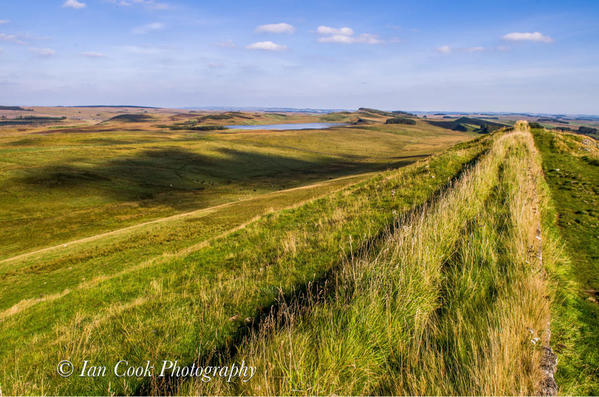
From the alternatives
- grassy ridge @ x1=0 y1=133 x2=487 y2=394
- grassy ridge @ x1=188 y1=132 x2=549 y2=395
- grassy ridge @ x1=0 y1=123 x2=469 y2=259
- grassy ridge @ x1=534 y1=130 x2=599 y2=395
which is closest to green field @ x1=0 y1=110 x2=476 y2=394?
grassy ridge @ x1=0 y1=133 x2=487 y2=394

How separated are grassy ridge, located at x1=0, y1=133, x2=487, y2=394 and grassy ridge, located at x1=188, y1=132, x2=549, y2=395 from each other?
1658mm

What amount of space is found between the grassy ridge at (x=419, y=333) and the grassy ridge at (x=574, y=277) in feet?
1.76

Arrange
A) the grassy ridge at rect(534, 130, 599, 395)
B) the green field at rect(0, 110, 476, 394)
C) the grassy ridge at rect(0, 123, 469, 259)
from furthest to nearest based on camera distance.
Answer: the grassy ridge at rect(0, 123, 469, 259) → the green field at rect(0, 110, 476, 394) → the grassy ridge at rect(534, 130, 599, 395)

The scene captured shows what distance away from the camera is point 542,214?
353 inches

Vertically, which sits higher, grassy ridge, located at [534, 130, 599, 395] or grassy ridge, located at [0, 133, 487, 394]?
grassy ridge, located at [534, 130, 599, 395]

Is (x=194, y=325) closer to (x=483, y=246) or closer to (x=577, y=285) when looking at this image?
(x=483, y=246)

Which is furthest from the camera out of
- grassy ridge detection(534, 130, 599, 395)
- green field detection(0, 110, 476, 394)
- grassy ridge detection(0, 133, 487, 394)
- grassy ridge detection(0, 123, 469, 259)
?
grassy ridge detection(0, 123, 469, 259)

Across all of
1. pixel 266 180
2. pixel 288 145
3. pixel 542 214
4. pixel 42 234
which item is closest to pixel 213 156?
pixel 266 180

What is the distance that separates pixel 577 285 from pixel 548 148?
24.0m

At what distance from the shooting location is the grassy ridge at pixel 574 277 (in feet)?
11.8

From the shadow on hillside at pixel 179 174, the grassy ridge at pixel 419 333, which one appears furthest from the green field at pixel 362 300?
the shadow on hillside at pixel 179 174

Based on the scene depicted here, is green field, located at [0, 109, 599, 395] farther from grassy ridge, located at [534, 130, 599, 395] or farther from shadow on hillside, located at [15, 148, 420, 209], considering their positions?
shadow on hillside, located at [15, 148, 420, 209]

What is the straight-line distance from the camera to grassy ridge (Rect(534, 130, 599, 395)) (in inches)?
142

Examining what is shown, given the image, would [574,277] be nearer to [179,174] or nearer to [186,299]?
[186,299]
